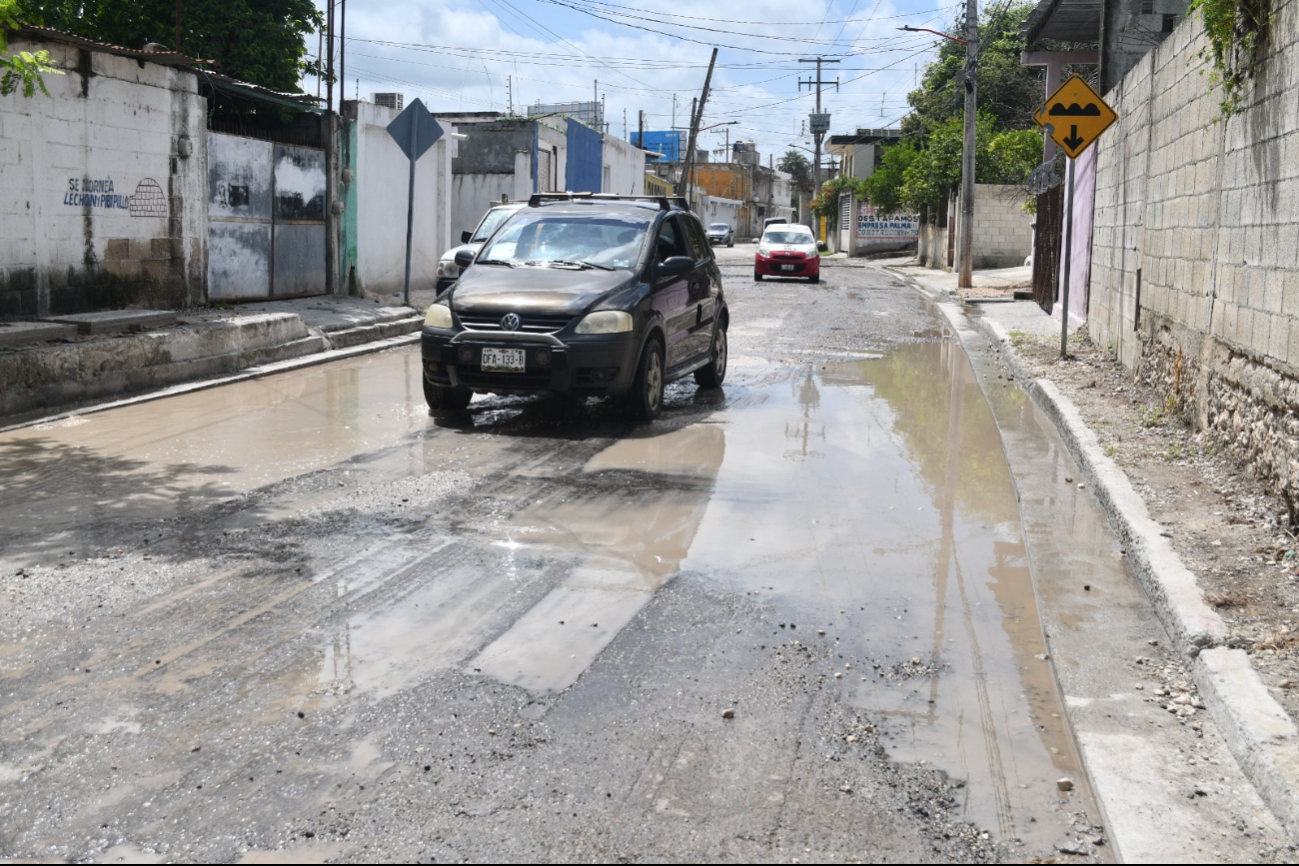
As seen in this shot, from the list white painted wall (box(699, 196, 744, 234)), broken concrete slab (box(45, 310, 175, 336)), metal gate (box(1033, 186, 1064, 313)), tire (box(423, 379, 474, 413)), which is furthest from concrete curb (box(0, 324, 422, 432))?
white painted wall (box(699, 196, 744, 234))

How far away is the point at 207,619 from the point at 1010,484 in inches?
213

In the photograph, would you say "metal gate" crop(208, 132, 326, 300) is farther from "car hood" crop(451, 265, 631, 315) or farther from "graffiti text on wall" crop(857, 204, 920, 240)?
"graffiti text on wall" crop(857, 204, 920, 240)

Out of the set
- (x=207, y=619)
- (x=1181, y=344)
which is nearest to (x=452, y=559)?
(x=207, y=619)

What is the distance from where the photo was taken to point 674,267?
11055mm

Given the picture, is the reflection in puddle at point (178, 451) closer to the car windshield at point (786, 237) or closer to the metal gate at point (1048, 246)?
the metal gate at point (1048, 246)

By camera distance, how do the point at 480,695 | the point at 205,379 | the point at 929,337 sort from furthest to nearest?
1. the point at 929,337
2. the point at 205,379
3. the point at 480,695

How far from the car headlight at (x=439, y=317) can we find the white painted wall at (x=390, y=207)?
11.4 m

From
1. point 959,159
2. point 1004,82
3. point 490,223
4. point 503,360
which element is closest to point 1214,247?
point 503,360

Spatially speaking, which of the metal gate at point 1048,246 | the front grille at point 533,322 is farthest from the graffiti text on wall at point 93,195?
the metal gate at point 1048,246

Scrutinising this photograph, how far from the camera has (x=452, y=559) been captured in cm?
629

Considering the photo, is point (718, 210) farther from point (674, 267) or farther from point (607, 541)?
point (607, 541)

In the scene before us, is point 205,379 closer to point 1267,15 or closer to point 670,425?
point 670,425

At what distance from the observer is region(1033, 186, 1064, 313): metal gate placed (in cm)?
2102

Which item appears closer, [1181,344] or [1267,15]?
[1267,15]
